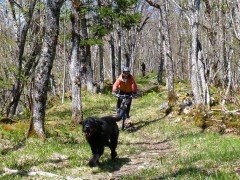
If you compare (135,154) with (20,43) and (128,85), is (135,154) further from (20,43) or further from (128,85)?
(20,43)

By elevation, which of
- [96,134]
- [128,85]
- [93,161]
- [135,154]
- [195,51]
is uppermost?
[195,51]

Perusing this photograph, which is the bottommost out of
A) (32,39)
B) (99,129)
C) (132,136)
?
(132,136)

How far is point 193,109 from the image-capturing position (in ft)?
52.7

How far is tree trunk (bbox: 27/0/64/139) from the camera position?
11141mm

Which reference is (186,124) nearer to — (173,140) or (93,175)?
(173,140)

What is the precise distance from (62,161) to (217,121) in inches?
278

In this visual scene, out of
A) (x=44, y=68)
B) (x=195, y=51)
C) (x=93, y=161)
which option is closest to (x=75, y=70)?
(x=44, y=68)

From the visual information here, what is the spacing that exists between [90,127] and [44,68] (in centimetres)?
419

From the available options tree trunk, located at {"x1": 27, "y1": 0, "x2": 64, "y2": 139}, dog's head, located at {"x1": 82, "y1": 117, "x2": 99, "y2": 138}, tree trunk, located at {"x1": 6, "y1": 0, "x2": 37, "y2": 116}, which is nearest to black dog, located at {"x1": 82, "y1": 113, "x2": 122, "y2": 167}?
dog's head, located at {"x1": 82, "y1": 117, "x2": 99, "y2": 138}

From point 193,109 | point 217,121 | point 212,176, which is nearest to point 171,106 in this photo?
point 193,109

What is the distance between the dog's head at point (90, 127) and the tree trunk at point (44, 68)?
3.69m

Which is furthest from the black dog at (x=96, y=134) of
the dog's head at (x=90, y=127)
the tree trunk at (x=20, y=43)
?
the tree trunk at (x=20, y=43)

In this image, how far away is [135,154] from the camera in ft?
32.8

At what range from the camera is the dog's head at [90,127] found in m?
7.63
